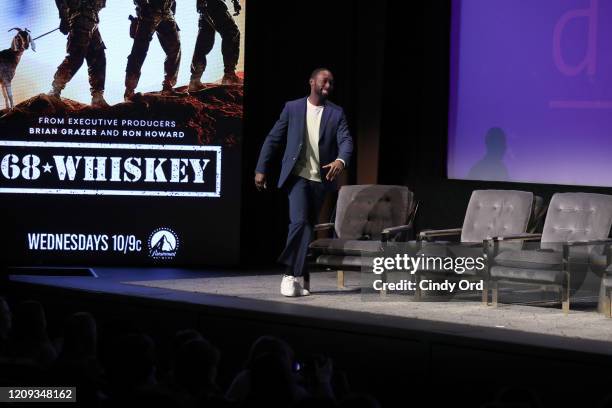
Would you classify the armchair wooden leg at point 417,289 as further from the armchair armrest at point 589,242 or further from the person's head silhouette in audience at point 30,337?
the person's head silhouette in audience at point 30,337

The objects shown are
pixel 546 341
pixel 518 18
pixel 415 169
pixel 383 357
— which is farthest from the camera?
pixel 415 169

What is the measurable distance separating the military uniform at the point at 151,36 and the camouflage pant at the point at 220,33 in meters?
0.19

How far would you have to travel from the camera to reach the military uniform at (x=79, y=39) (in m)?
9.47

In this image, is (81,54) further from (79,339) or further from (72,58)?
(79,339)

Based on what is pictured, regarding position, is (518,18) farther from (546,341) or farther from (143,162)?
(546,341)

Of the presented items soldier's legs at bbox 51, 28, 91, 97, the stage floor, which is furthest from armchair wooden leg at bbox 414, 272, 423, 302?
soldier's legs at bbox 51, 28, 91, 97

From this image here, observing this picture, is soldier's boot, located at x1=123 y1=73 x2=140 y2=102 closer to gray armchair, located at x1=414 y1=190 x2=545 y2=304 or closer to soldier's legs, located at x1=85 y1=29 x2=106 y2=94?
soldier's legs, located at x1=85 y1=29 x2=106 y2=94

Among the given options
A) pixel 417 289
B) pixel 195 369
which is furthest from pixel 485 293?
pixel 195 369

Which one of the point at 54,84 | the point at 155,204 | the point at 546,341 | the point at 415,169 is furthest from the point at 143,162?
the point at 546,341

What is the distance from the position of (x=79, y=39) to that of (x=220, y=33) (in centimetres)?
113

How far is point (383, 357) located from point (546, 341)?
2.84ft

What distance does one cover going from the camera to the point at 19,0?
9484mm

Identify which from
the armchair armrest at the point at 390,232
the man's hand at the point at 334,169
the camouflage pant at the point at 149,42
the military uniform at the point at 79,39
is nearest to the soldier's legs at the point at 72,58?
the military uniform at the point at 79,39

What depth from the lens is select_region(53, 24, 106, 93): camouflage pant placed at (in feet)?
31.1
